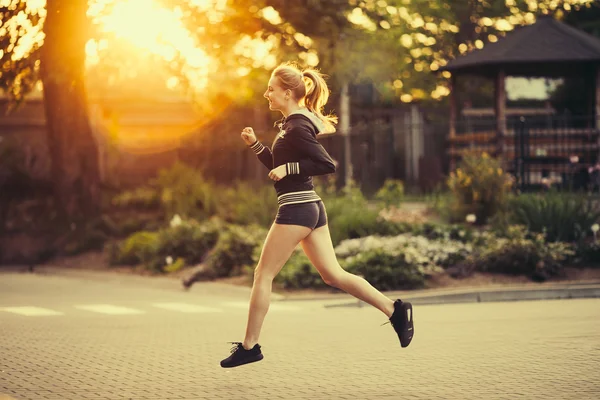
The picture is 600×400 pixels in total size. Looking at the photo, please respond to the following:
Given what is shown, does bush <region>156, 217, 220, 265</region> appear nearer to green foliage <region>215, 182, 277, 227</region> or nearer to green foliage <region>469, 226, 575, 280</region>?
green foliage <region>215, 182, 277, 227</region>

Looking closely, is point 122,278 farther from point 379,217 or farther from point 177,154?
point 177,154

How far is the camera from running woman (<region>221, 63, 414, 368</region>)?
7.97 metres

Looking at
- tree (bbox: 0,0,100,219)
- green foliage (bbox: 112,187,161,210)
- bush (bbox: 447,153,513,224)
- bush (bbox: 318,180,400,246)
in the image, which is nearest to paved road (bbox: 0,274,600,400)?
bush (bbox: 318,180,400,246)

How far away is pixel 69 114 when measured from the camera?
22891 millimetres

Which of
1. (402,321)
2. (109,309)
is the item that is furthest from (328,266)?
(109,309)

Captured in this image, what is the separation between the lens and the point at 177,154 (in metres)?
29.7

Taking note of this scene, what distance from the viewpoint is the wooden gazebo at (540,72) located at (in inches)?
945

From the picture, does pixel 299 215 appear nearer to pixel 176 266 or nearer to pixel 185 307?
pixel 185 307

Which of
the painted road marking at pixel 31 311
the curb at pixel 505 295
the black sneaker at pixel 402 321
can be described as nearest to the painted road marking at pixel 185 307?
the painted road marking at pixel 31 311

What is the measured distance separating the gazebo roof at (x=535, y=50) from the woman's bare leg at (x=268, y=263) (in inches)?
702

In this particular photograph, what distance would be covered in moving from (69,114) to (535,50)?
1011 cm

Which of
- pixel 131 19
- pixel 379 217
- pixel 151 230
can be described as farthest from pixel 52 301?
pixel 131 19

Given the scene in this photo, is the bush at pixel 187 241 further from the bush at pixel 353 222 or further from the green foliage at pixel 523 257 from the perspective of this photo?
the green foliage at pixel 523 257

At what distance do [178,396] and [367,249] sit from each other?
8.71 meters
